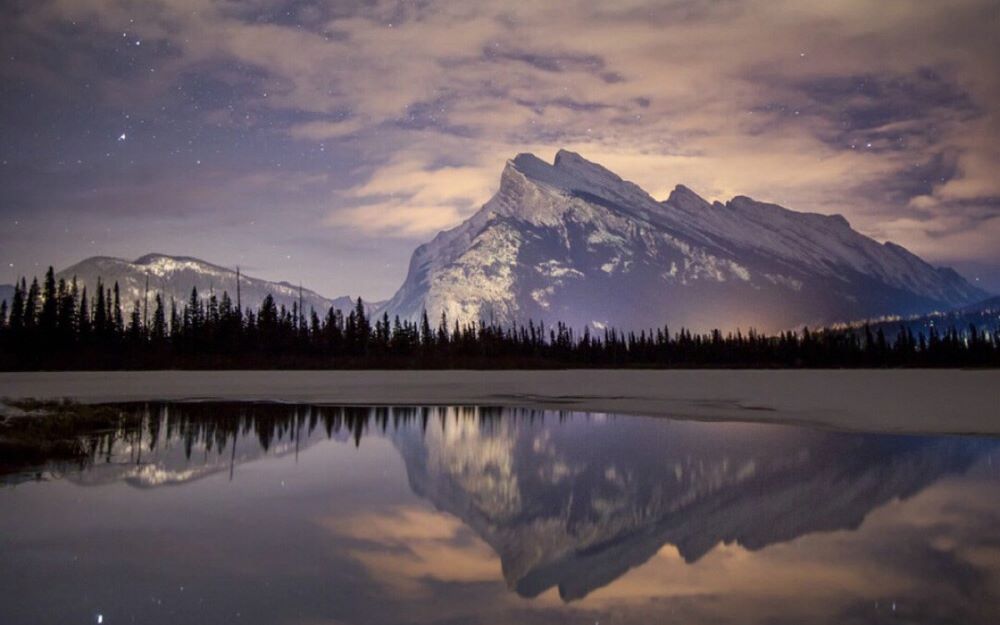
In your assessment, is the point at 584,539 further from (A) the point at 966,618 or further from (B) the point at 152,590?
(B) the point at 152,590

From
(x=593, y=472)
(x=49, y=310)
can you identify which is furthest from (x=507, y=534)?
(x=49, y=310)

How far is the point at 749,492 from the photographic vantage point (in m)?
18.0

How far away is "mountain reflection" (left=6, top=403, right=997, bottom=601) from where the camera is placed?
13867 mm

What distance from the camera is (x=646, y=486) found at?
1891cm

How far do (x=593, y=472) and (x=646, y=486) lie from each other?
249cm

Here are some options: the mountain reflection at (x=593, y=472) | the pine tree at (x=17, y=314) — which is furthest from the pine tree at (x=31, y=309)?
the mountain reflection at (x=593, y=472)

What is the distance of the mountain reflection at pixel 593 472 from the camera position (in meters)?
13.9

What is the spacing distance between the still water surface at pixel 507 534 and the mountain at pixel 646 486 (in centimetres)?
7

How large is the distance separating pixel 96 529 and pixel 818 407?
41.9m

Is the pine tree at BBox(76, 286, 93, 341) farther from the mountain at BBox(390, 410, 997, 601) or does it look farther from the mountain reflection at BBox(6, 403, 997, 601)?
the mountain at BBox(390, 410, 997, 601)

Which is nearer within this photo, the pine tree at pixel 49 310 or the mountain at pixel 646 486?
the mountain at pixel 646 486

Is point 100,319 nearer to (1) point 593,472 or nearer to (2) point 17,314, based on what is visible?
(2) point 17,314

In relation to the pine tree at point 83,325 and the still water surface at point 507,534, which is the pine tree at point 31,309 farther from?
the still water surface at point 507,534

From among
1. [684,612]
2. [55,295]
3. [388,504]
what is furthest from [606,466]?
[55,295]
